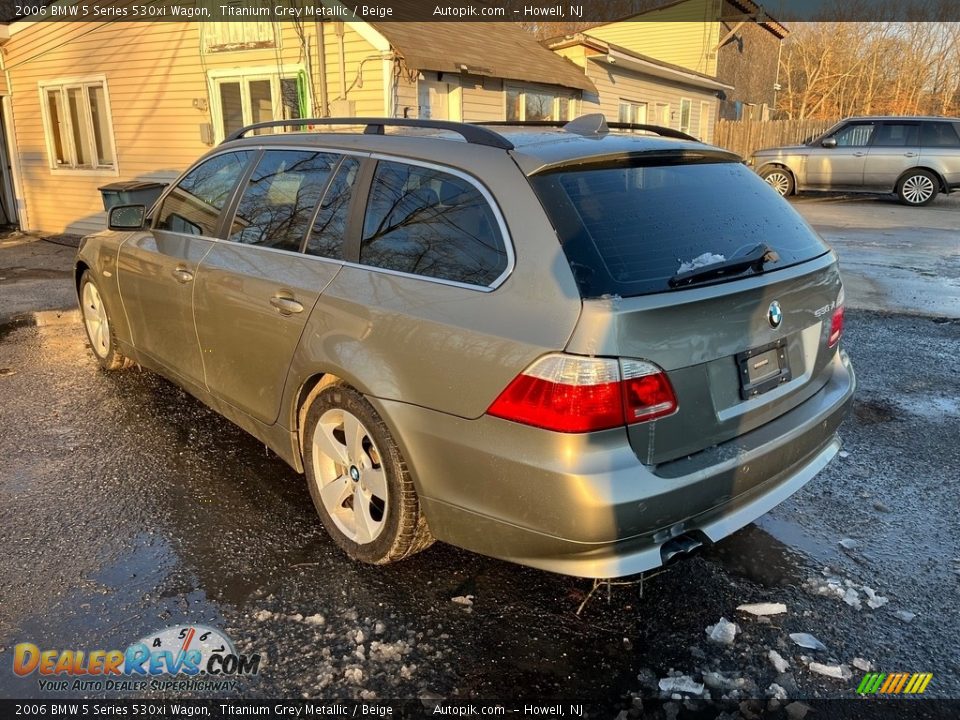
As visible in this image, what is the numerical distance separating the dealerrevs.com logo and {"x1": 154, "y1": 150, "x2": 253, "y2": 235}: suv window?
83.5 inches

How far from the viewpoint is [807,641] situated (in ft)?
8.36

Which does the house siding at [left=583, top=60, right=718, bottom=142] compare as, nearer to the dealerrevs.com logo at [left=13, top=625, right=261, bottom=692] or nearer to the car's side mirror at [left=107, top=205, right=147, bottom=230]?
the car's side mirror at [left=107, top=205, right=147, bottom=230]

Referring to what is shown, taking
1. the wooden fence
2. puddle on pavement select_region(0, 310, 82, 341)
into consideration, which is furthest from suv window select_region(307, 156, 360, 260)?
the wooden fence

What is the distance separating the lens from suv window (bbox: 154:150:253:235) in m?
3.83

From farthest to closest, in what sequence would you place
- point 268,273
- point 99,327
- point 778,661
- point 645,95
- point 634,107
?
point 645,95 < point 634,107 < point 99,327 < point 268,273 < point 778,661

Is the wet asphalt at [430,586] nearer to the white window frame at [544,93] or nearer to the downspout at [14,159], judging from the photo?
the white window frame at [544,93]

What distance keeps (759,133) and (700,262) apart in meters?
25.5

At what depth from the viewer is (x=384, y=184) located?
2900 mm

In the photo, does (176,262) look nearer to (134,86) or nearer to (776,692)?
(776,692)

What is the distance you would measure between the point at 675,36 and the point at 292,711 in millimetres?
26877

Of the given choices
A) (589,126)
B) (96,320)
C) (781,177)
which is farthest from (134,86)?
(781,177)

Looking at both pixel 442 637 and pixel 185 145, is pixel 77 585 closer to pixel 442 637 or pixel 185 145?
pixel 442 637

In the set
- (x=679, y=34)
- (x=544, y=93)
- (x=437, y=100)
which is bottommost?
(x=437, y=100)

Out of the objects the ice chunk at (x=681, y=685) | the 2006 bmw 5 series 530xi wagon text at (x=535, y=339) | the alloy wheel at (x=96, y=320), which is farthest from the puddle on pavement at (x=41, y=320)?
the ice chunk at (x=681, y=685)
